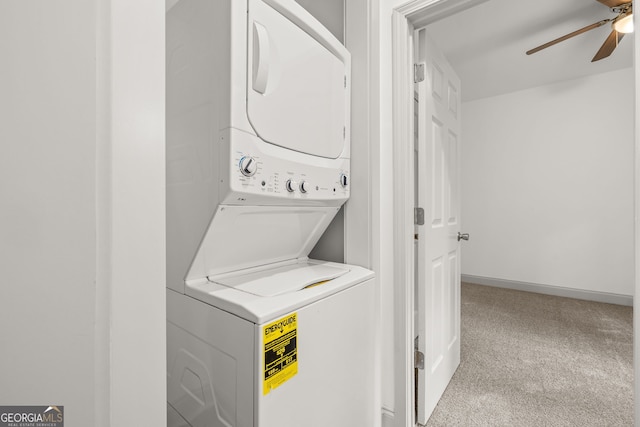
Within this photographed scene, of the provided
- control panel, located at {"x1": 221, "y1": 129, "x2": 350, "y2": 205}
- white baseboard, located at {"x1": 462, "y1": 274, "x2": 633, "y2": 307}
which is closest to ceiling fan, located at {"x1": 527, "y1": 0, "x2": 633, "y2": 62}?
control panel, located at {"x1": 221, "y1": 129, "x2": 350, "y2": 205}

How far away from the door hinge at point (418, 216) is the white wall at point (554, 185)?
11.2 ft

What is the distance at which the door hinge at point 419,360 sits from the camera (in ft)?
5.23

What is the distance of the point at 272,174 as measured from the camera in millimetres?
1008

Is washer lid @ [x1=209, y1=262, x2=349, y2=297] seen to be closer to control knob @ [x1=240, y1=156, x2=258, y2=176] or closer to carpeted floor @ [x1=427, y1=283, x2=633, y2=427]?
control knob @ [x1=240, y1=156, x2=258, y2=176]

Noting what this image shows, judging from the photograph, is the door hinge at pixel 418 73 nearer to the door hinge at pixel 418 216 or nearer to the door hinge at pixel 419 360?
the door hinge at pixel 418 216

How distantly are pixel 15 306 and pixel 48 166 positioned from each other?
263 mm

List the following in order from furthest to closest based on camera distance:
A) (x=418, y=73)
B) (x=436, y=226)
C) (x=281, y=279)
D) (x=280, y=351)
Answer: (x=436, y=226) → (x=418, y=73) → (x=281, y=279) → (x=280, y=351)

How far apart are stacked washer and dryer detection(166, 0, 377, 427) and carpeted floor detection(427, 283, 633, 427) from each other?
996 millimetres

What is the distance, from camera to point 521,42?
285 cm

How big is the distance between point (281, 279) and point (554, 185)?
434 centimetres

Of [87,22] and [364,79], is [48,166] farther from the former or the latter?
[364,79]

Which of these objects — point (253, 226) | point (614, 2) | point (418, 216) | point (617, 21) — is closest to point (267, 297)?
point (253, 226)

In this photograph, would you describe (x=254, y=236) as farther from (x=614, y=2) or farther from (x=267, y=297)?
(x=614, y=2)

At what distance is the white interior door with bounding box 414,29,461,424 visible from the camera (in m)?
1.59
